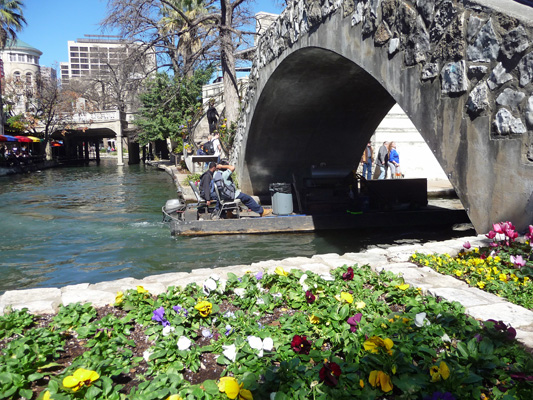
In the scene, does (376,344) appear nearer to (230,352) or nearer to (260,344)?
(260,344)

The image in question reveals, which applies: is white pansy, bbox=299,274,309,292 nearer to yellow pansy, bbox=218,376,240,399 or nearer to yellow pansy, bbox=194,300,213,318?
yellow pansy, bbox=194,300,213,318

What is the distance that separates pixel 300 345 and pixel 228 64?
54.7 ft

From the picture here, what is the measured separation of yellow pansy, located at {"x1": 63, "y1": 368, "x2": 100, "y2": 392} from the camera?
2227mm

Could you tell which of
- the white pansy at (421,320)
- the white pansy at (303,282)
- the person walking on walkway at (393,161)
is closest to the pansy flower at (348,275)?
the white pansy at (303,282)

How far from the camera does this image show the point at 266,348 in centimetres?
263

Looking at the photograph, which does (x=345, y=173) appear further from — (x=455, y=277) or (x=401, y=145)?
(x=455, y=277)

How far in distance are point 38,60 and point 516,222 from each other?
347 ft

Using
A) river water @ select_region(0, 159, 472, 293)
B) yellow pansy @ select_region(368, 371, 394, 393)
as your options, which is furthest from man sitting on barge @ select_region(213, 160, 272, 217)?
yellow pansy @ select_region(368, 371, 394, 393)


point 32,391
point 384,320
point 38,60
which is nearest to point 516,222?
point 384,320

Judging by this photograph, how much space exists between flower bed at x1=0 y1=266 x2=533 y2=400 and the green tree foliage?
83.2 ft

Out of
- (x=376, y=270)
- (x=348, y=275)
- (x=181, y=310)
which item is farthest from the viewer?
(x=376, y=270)

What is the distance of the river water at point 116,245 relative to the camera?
773cm

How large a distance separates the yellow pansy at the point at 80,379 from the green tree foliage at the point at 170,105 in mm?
26309

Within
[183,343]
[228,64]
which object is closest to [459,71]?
[183,343]
